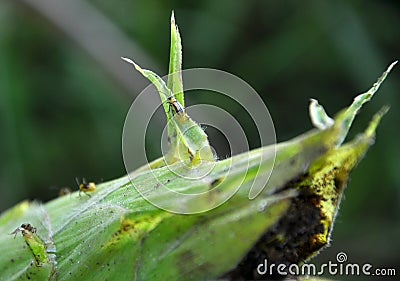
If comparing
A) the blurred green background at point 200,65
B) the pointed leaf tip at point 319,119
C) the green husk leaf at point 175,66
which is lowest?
the pointed leaf tip at point 319,119

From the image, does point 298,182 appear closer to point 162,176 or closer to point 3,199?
point 162,176

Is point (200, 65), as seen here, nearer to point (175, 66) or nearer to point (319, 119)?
point (175, 66)

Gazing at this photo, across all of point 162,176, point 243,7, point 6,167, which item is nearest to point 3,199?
point 6,167

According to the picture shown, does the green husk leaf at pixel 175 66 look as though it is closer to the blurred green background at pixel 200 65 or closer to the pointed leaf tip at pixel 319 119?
the pointed leaf tip at pixel 319 119

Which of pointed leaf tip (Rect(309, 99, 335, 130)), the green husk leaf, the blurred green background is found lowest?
pointed leaf tip (Rect(309, 99, 335, 130))

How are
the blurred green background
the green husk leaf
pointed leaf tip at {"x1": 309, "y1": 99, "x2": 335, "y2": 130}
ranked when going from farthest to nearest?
the blurred green background < the green husk leaf < pointed leaf tip at {"x1": 309, "y1": 99, "x2": 335, "y2": 130}

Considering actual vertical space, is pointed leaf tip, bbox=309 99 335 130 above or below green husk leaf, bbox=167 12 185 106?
below

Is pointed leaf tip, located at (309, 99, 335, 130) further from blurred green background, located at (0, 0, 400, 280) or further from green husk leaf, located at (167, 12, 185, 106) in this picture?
blurred green background, located at (0, 0, 400, 280)

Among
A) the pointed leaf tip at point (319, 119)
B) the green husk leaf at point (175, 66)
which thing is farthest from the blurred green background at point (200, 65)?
the pointed leaf tip at point (319, 119)

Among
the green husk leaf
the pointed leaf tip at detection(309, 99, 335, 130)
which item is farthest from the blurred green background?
the pointed leaf tip at detection(309, 99, 335, 130)
